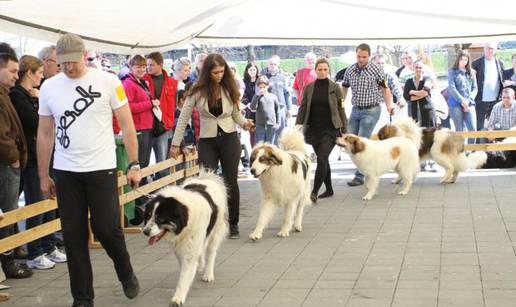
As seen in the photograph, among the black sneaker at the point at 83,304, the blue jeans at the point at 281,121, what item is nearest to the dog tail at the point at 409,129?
the blue jeans at the point at 281,121

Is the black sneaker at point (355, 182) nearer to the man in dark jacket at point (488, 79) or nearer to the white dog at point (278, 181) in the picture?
the white dog at point (278, 181)

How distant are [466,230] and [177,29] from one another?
16.2ft

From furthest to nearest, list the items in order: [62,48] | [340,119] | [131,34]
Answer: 1. [340,119]
2. [131,34]
3. [62,48]

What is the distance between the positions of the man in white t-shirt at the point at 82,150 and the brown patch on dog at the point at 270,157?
266 cm

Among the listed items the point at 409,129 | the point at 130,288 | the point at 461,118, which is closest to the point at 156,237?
the point at 130,288

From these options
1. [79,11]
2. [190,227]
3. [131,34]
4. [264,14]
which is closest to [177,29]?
[131,34]

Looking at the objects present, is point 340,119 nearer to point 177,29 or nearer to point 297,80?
point 177,29

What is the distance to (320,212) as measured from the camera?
9.59 metres

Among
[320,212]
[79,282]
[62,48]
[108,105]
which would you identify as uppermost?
[62,48]

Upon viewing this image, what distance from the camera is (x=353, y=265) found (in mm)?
6480

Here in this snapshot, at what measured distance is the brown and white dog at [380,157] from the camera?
10492 mm

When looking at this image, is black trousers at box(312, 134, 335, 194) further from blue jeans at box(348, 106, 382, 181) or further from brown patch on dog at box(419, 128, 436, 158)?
brown patch on dog at box(419, 128, 436, 158)

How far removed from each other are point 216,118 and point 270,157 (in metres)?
0.69

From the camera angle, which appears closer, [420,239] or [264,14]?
[420,239]
